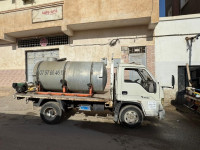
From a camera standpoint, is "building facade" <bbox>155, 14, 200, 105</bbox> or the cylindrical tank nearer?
the cylindrical tank

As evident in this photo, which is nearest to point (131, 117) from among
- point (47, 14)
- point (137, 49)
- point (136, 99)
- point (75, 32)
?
point (136, 99)

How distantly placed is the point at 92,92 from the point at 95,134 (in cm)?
158

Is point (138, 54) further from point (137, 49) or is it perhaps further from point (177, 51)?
point (177, 51)

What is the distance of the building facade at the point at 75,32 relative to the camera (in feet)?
24.9

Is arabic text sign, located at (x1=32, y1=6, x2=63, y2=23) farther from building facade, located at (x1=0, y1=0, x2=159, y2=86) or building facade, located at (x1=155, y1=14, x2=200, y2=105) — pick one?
building facade, located at (x1=155, y1=14, x2=200, y2=105)

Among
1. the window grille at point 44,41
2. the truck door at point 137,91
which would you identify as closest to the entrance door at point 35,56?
the window grille at point 44,41

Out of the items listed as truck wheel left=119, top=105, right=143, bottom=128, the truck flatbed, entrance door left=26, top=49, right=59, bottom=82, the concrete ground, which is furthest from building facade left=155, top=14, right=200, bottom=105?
entrance door left=26, top=49, right=59, bottom=82

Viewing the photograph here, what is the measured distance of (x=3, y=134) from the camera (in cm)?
399

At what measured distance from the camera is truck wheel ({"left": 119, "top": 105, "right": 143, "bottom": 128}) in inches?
174

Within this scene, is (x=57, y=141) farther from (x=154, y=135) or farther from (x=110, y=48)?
(x=110, y=48)

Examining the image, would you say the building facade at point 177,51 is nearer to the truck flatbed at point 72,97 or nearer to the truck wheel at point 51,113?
the truck flatbed at point 72,97

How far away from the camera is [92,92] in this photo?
197 inches

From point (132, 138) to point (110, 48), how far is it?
20.4ft

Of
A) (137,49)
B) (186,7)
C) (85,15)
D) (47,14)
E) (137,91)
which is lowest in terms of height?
(137,91)
